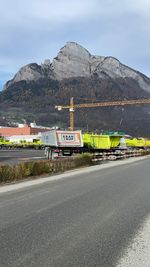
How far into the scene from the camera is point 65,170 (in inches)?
1085

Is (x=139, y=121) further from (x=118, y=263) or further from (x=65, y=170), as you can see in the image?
(x=118, y=263)

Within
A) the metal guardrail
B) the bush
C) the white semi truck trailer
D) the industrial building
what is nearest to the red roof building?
the industrial building

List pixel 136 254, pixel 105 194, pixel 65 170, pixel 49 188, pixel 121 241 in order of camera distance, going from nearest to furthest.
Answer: pixel 136 254, pixel 121 241, pixel 105 194, pixel 49 188, pixel 65 170

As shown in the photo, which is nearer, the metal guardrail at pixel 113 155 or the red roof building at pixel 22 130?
the metal guardrail at pixel 113 155

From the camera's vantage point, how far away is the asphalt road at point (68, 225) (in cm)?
652

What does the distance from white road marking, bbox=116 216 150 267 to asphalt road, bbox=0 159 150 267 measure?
122mm

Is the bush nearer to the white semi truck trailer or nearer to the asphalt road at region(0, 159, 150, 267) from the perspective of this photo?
the asphalt road at region(0, 159, 150, 267)

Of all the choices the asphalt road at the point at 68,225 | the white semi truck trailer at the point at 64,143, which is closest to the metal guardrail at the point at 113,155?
the white semi truck trailer at the point at 64,143

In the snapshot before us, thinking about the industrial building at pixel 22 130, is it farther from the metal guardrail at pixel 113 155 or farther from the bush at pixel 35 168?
the bush at pixel 35 168

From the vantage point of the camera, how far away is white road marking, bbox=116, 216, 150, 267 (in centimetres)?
629

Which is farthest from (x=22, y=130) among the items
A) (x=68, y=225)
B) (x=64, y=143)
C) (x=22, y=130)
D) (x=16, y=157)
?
(x=68, y=225)

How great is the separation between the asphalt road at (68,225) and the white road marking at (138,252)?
12 centimetres

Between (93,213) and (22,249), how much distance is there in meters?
3.80

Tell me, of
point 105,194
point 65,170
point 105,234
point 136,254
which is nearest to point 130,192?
point 105,194
